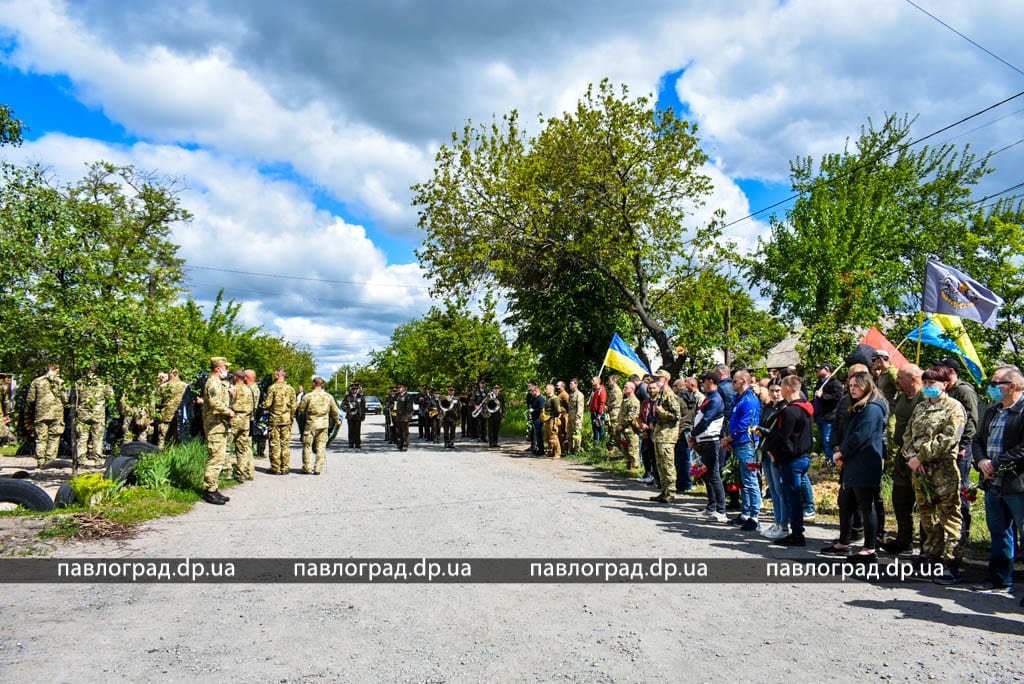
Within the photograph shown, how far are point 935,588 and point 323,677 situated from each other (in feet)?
16.7

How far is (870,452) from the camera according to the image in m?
6.40

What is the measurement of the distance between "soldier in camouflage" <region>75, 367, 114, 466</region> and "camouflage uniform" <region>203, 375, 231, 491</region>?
2.06 meters

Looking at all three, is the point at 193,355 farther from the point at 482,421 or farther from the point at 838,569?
the point at 482,421

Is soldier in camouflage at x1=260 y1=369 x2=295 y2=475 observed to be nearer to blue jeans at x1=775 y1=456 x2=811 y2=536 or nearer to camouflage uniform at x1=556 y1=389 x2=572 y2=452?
camouflage uniform at x1=556 y1=389 x2=572 y2=452

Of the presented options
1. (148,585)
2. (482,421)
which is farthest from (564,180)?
(148,585)

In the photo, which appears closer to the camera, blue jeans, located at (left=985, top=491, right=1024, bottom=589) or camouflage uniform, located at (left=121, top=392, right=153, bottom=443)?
blue jeans, located at (left=985, top=491, right=1024, bottom=589)

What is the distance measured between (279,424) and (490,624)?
9.72 m

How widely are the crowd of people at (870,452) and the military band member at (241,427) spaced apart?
680 centimetres

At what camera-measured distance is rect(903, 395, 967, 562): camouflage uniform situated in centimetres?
586

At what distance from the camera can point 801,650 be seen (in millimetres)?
4262

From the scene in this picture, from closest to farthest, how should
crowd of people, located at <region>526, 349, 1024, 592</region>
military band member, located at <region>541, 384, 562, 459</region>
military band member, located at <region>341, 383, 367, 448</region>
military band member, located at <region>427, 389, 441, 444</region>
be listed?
crowd of people, located at <region>526, 349, 1024, 592</region>, military band member, located at <region>541, 384, 562, 459</region>, military band member, located at <region>341, 383, 367, 448</region>, military band member, located at <region>427, 389, 441, 444</region>

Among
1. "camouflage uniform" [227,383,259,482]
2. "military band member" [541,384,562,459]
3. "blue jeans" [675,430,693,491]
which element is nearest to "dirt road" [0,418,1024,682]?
"blue jeans" [675,430,693,491]

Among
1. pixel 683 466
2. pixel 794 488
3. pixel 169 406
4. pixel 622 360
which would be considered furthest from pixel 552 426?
pixel 794 488

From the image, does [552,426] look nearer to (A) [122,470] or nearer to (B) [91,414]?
(B) [91,414]
